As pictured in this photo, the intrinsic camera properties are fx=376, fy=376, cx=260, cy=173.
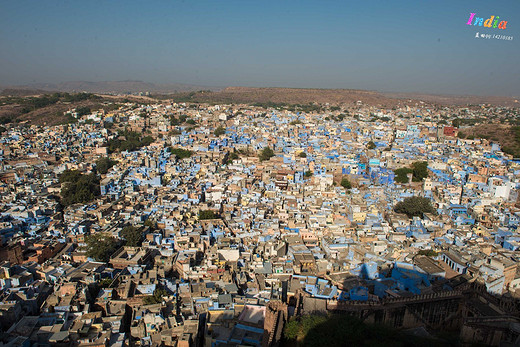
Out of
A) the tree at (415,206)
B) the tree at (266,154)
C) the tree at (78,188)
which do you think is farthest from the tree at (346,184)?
the tree at (78,188)

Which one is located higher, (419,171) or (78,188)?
(419,171)

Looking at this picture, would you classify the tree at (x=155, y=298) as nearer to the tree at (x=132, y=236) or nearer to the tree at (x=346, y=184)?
the tree at (x=132, y=236)

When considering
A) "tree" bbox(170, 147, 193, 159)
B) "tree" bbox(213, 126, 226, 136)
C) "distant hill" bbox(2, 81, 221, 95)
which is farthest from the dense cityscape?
"distant hill" bbox(2, 81, 221, 95)

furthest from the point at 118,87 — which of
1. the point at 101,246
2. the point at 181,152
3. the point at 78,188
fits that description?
the point at 101,246

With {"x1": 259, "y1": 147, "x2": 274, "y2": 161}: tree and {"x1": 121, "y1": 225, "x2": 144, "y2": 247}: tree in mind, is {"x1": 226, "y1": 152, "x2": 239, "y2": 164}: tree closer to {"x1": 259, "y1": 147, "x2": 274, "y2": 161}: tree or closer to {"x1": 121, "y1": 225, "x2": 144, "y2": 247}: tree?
{"x1": 259, "y1": 147, "x2": 274, "y2": 161}: tree

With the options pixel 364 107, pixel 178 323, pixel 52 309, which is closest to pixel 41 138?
pixel 52 309

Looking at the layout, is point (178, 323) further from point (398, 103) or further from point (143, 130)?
point (398, 103)

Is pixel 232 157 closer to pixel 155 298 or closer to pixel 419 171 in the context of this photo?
pixel 419 171
